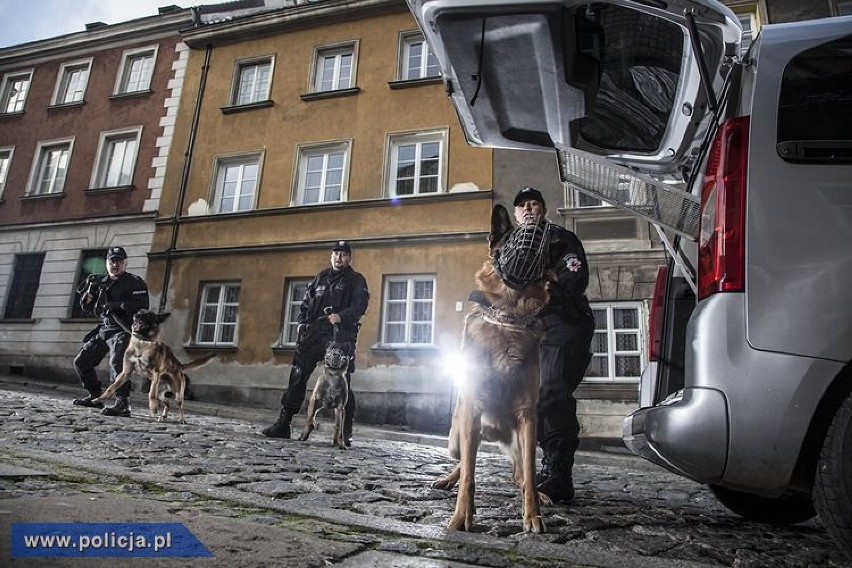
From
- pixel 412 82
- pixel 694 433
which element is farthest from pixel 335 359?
pixel 412 82

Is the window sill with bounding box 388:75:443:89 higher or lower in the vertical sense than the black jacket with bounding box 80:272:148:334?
higher

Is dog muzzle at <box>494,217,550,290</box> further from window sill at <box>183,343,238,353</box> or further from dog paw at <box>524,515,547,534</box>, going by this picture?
window sill at <box>183,343,238,353</box>

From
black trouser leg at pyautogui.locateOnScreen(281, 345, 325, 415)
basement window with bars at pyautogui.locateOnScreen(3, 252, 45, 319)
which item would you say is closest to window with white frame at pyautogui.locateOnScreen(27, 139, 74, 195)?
basement window with bars at pyautogui.locateOnScreen(3, 252, 45, 319)

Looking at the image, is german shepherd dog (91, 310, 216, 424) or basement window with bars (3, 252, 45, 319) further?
basement window with bars (3, 252, 45, 319)

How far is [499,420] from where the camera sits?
254cm

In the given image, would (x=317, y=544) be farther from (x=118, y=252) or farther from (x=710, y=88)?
(x=118, y=252)

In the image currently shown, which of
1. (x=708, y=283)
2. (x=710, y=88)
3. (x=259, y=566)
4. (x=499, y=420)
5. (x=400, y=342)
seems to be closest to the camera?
(x=259, y=566)

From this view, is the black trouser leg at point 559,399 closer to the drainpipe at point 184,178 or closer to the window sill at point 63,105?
the drainpipe at point 184,178

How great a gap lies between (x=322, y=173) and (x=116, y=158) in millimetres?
7032

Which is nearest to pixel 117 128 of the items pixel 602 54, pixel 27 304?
pixel 27 304

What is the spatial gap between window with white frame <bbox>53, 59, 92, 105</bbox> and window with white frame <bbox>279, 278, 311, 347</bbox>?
1065 centimetres

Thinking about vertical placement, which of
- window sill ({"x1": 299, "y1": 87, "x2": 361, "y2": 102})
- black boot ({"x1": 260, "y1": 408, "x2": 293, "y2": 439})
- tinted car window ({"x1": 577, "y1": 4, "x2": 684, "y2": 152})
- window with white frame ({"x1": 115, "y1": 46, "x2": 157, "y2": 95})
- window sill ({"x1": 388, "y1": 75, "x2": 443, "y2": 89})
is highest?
window with white frame ({"x1": 115, "y1": 46, "x2": 157, "y2": 95})

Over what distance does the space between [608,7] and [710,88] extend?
58 cm

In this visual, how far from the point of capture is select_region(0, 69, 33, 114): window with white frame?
1739 cm
